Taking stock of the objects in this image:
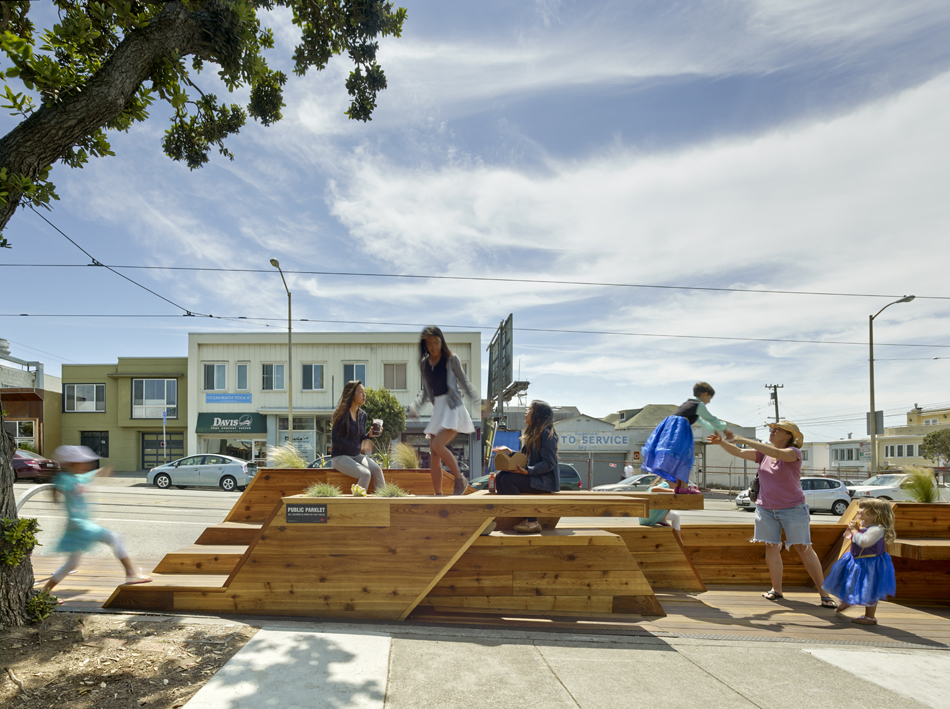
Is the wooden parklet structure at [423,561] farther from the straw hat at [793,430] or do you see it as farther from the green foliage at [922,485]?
the green foliage at [922,485]

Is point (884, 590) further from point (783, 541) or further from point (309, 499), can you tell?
point (309, 499)

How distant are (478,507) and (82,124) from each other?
3734 millimetres

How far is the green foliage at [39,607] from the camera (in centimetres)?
353

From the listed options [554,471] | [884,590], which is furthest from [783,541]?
[554,471]

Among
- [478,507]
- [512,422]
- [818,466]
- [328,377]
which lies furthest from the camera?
[818,466]

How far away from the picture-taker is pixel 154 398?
31.2 metres

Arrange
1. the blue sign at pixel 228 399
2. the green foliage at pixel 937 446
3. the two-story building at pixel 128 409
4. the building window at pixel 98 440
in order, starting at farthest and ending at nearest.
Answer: the green foliage at pixel 937 446 < the building window at pixel 98 440 < the two-story building at pixel 128 409 < the blue sign at pixel 228 399

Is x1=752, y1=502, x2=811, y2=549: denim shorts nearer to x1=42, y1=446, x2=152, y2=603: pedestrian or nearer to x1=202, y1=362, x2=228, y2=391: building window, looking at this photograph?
x1=42, y1=446, x2=152, y2=603: pedestrian

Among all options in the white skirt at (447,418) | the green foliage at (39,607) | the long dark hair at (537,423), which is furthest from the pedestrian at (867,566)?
the green foliage at (39,607)

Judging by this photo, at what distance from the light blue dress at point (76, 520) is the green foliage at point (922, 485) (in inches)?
320

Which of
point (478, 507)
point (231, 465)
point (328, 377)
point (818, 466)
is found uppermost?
point (328, 377)

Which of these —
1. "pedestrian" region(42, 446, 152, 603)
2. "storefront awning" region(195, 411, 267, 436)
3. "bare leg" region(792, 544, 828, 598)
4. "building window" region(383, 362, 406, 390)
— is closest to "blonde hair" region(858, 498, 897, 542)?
"bare leg" region(792, 544, 828, 598)

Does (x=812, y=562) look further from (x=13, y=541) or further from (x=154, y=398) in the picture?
(x=154, y=398)

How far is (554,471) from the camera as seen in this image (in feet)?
17.3
